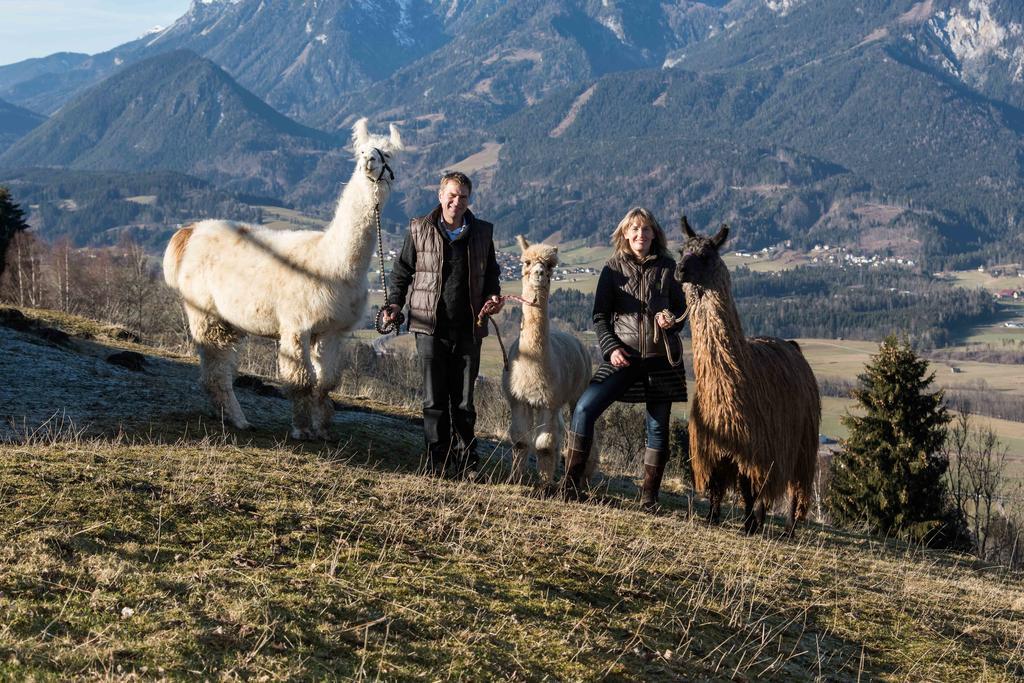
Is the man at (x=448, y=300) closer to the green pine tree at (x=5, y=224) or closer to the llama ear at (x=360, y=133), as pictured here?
the llama ear at (x=360, y=133)

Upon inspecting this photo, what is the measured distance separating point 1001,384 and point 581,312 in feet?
154

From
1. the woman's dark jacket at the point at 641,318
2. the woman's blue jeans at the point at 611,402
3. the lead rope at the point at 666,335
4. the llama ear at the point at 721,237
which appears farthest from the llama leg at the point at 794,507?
the llama ear at the point at 721,237

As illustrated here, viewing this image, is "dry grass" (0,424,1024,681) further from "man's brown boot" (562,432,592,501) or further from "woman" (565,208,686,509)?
"woman" (565,208,686,509)

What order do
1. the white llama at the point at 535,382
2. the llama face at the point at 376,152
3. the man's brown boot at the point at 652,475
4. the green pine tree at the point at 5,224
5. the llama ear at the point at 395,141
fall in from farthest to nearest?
the green pine tree at the point at 5,224 → the llama ear at the point at 395,141 → the llama face at the point at 376,152 → the white llama at the point at 535,382 → the man's brown boot at the point at 652,475

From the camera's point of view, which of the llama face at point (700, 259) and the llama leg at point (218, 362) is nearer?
the llama face at point (700, 259)

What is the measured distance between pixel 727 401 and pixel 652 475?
0.96 meters

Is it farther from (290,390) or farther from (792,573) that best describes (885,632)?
(290,390)

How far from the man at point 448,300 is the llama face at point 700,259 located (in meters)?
1.56

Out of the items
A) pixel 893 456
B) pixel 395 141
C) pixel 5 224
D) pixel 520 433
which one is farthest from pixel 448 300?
pixel 5 224

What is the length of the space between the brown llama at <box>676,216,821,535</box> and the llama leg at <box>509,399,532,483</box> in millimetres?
1607

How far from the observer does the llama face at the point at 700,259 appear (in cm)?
784

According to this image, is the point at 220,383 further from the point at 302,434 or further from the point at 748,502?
the point at 748,502

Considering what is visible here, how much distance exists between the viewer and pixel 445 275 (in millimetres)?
8141

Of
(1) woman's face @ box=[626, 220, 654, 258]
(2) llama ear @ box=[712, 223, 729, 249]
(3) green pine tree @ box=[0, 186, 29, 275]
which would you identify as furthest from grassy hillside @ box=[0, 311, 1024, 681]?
(3) green pine tree @ box=[0, 186, 29, 275]
